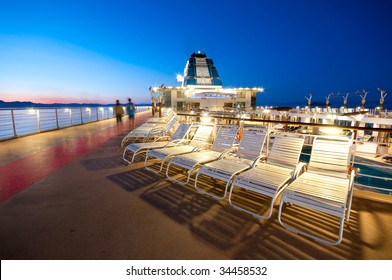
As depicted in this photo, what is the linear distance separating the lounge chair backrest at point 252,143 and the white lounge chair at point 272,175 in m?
0.24

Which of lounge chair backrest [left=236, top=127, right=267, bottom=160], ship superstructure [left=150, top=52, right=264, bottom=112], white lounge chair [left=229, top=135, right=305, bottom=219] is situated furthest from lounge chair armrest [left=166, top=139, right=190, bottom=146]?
ship superstructure [left=150, top=52, right=264, bottom=112]

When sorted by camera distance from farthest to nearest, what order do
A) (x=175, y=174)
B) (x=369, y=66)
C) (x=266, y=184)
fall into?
(x=369, y=66) < (x=175, y=174) < (x=266, y=184)

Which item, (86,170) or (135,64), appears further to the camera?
(135,64)

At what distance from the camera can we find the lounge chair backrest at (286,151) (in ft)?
10.2

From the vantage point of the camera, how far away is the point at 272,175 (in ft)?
8.75

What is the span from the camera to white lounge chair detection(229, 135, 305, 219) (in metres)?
2.35

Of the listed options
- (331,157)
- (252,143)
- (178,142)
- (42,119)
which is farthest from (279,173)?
(42,119)

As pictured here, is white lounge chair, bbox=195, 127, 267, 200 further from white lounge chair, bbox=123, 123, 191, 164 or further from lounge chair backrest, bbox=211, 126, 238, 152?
white lounge chair, bbox=123, 123, 191, 164

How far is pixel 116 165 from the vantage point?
14.3 ft

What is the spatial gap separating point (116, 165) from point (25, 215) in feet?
6.55

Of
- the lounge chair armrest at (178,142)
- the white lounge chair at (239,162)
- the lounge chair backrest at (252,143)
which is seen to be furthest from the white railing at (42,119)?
the lounge chair backrest at (252,143)

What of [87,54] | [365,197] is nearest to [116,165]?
[365,197]

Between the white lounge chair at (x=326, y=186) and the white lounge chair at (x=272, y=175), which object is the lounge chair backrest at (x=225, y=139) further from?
the white lounge chair at (x=326, y=186)
